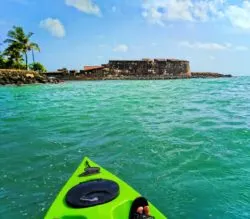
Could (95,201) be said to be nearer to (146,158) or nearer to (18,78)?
(146,158)

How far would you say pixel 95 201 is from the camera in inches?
199

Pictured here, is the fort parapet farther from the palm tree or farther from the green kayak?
the green kayak

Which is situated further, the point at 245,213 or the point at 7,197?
the point at 7,197

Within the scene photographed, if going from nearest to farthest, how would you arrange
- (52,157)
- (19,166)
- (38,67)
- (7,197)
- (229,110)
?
1. (7,197)
2. (19,166)
3. (52,157)
4. (229,110)
5. (38,67)

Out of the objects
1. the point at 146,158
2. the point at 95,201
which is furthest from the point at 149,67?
the point at 95,201

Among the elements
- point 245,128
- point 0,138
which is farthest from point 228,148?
point 0,138

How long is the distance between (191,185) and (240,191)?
1013mm

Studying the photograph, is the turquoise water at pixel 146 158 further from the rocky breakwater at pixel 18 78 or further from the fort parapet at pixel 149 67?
the fort parapet at pixel 149 67

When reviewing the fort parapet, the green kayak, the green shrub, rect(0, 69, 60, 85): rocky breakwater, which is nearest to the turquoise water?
the green kayak

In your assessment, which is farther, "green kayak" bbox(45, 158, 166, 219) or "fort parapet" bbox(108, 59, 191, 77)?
"fort parapet" bbox(108, 59, 191, 77)

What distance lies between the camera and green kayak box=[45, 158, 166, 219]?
4859mm

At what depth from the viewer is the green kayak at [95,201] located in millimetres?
4859

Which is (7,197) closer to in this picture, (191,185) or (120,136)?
(191,185)

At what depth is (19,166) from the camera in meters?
8.85
